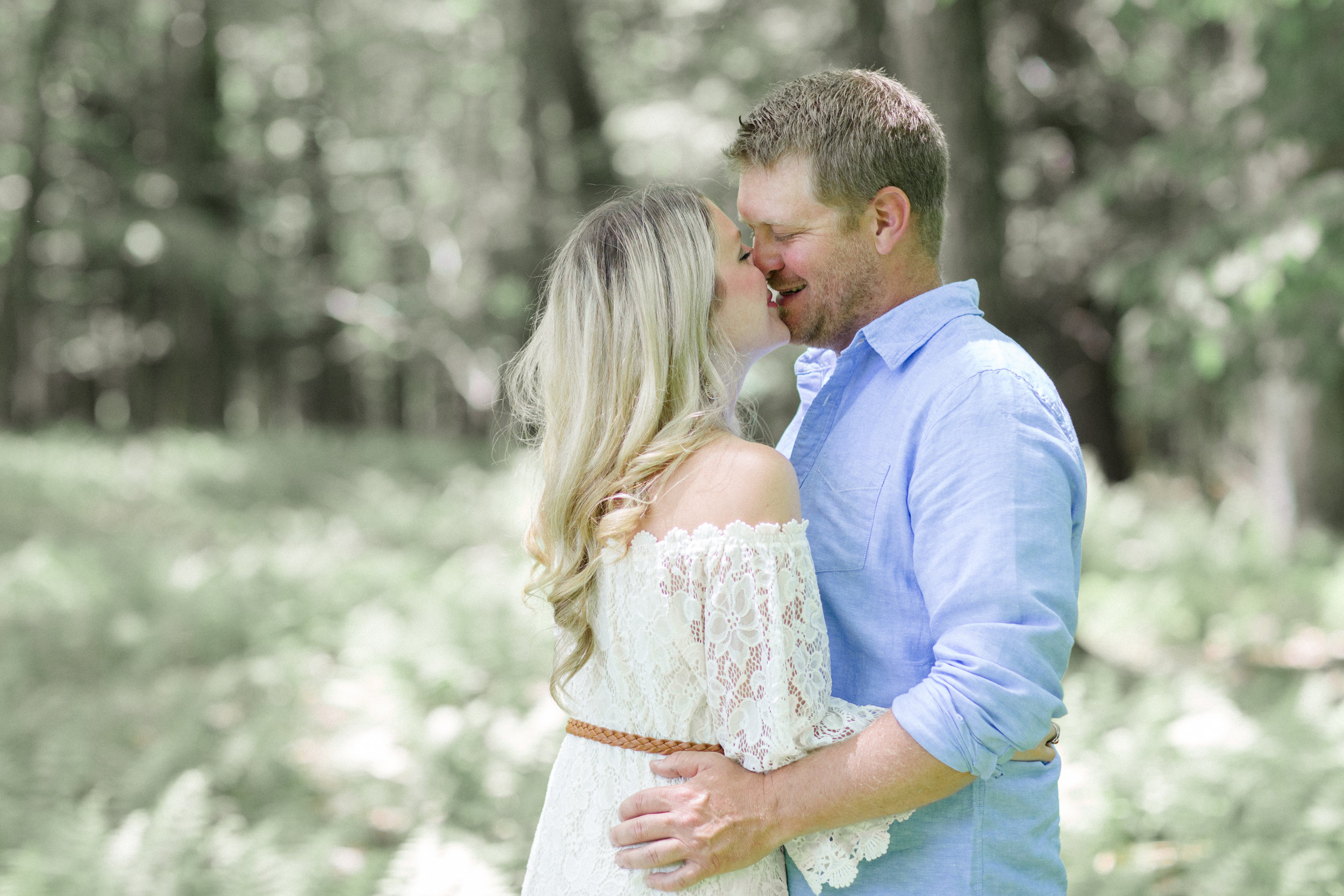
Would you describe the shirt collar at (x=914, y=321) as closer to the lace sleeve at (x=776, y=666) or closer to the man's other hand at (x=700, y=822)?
the lace sleeve at (x=776, y=666)

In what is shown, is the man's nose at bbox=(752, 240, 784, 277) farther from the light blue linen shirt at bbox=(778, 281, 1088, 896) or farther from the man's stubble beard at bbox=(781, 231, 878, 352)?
the light blue linen shirt at bbox=(778, 281, 1088, 896)

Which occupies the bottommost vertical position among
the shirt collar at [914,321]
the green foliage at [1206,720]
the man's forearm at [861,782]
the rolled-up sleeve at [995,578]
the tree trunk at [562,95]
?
the green foliage at [1206,720]

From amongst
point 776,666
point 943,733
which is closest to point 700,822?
point 776,666

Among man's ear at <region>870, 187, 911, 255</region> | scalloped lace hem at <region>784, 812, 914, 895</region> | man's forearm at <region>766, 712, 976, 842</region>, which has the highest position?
man's ear at <region>870, 187, 911, 255</region>

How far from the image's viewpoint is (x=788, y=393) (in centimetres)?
1138

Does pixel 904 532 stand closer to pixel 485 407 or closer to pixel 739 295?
pixel 739 295

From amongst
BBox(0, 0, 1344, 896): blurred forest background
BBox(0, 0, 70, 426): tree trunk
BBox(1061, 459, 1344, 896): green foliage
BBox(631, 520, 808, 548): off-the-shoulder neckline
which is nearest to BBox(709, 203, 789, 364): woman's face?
BBox(631, 520, 808, 548): off-the-shoulder neckline

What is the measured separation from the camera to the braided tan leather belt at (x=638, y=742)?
6.16 feet

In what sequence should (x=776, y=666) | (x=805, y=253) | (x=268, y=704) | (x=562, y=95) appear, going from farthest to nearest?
(x=562, y=95)
(x=268, y=704)
(x=805, y=253)
(x=776, y=666)

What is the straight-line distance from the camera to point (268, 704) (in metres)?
5.94

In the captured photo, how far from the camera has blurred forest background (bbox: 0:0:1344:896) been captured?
15.0 ft

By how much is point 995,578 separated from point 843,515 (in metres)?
0.36

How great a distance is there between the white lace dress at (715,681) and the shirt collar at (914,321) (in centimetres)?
40

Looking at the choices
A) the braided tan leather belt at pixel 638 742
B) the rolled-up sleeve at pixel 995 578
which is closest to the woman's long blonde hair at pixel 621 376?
the braided tan leather belt at pixel 638 742
